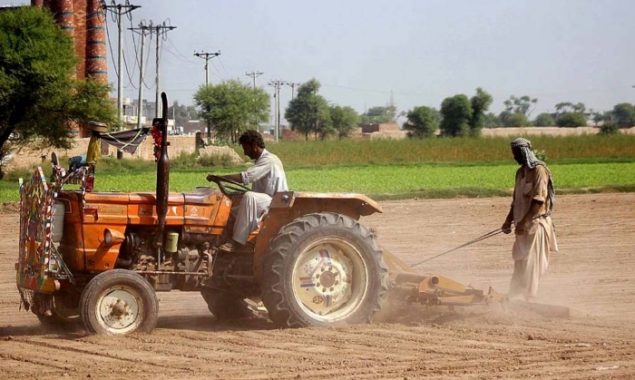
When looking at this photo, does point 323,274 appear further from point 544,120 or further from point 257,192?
point 544,120

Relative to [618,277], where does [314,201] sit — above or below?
above

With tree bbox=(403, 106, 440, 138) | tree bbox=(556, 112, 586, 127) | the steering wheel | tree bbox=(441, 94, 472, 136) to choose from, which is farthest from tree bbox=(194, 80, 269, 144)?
the steering wheel

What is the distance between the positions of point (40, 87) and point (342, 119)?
7789cm

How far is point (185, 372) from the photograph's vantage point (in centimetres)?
791

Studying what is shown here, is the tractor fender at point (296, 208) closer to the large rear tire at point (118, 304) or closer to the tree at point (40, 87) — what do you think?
the large rear tire at point (118, 304)

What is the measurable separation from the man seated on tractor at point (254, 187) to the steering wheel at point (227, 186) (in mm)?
37

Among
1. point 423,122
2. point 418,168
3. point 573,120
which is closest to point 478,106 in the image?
point 423,122

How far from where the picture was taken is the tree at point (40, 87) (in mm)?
42219

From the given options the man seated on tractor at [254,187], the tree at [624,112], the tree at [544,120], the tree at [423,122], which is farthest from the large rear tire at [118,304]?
the tree at [624,112]

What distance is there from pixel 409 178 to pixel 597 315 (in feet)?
89.9

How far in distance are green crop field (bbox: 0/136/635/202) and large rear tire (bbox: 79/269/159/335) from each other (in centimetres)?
1865

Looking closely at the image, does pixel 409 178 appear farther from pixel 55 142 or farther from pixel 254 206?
pixel 254 206

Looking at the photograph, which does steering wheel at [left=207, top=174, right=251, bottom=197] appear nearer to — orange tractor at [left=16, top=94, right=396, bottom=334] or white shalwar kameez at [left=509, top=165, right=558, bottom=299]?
orange tractor at [left=16, top=94, right=396, bottom=334]

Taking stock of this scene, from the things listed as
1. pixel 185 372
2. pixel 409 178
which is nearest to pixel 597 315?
pixel 185 372
